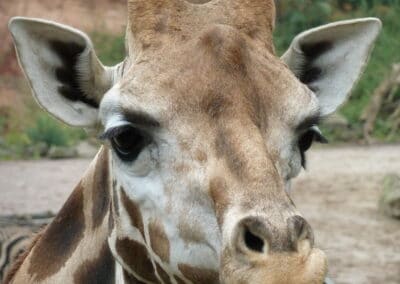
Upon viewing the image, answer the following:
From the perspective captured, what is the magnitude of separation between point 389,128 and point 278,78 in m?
15.7

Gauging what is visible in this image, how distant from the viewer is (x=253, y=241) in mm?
3664

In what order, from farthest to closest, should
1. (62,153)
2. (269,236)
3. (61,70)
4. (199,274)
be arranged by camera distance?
1. (62,153)
2. (61,70)
3. (199,274)
4. (269,236)

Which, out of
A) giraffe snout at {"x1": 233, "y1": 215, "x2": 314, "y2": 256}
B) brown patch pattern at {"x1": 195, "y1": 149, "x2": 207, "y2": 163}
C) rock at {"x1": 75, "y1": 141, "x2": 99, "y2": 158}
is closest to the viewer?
giraffe snout at {"x1": 233, "y1": 215, "x2": 314, "y2": 256}

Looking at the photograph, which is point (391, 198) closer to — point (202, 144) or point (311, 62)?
point (311, 62)

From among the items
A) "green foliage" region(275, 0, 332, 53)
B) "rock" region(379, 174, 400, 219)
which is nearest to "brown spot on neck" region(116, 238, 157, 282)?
"rock" region(379, 174, 400, 219)

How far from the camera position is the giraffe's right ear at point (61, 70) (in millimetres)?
4684

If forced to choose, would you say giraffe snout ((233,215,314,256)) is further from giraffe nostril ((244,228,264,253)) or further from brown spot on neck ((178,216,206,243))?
Result: brown spot on neck ((178,216,206,243))

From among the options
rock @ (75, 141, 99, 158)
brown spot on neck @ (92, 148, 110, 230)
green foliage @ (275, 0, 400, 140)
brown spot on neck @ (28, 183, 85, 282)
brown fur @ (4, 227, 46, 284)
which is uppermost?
brown spot on neck @ (92, 148, 110, 230)

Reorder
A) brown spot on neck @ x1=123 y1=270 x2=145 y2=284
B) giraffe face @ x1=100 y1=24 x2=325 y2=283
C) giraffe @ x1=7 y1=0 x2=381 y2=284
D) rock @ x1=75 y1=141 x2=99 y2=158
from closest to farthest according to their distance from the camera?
giraffe @ x1=7 y1=0 x2=381 y2=284, giraffe face @ x1=100 y1=24 x2=325 y2=283, brown spot on neck @ x1=123 y1=270 x2=145 y2=284, rock @ x1=75 y1=141 x2=99 y2=158

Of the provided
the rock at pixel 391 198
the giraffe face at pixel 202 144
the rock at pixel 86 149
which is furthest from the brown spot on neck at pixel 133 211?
the rock at pixel 86 149

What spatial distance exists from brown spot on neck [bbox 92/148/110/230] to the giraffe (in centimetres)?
3

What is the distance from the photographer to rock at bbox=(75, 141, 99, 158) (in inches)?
734

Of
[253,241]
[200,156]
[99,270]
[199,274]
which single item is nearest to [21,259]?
[99,270]

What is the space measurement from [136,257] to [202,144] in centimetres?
68
